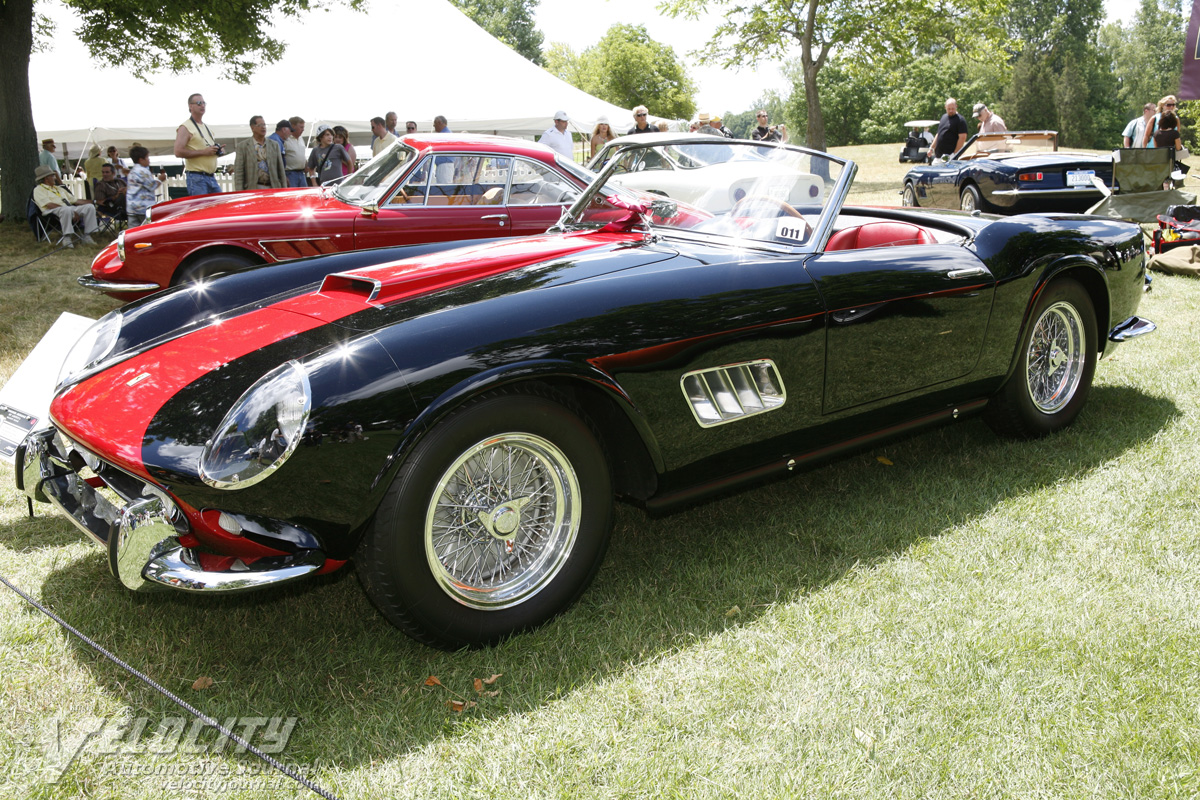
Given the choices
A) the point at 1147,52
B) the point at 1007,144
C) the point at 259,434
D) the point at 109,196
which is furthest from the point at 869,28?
the point at 1147,52

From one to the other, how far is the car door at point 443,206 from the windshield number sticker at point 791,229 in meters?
3.82

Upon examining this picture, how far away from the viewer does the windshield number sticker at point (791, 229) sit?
10.4ft

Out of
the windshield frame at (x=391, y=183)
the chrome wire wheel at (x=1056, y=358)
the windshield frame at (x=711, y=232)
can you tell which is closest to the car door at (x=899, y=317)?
the windshield frame at (x=711, y=232)

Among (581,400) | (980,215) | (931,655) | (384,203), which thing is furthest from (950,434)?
(384,203)

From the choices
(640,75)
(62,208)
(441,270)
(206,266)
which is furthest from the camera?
(640,75)

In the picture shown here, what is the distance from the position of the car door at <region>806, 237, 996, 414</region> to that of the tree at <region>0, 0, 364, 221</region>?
43.7 feet

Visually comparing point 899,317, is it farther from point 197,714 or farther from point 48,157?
point 48,157

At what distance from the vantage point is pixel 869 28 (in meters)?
24.6

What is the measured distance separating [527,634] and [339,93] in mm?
17631

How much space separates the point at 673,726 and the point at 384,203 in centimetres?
526

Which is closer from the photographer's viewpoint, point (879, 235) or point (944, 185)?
point (879, 235)

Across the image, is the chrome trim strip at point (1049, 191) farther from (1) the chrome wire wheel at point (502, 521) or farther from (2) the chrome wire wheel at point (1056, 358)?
(1) the chrome wire wheel at point (502, 521)

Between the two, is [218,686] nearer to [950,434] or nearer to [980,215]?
[950,434]

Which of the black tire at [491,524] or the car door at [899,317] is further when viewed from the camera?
the car door at [899,317]
